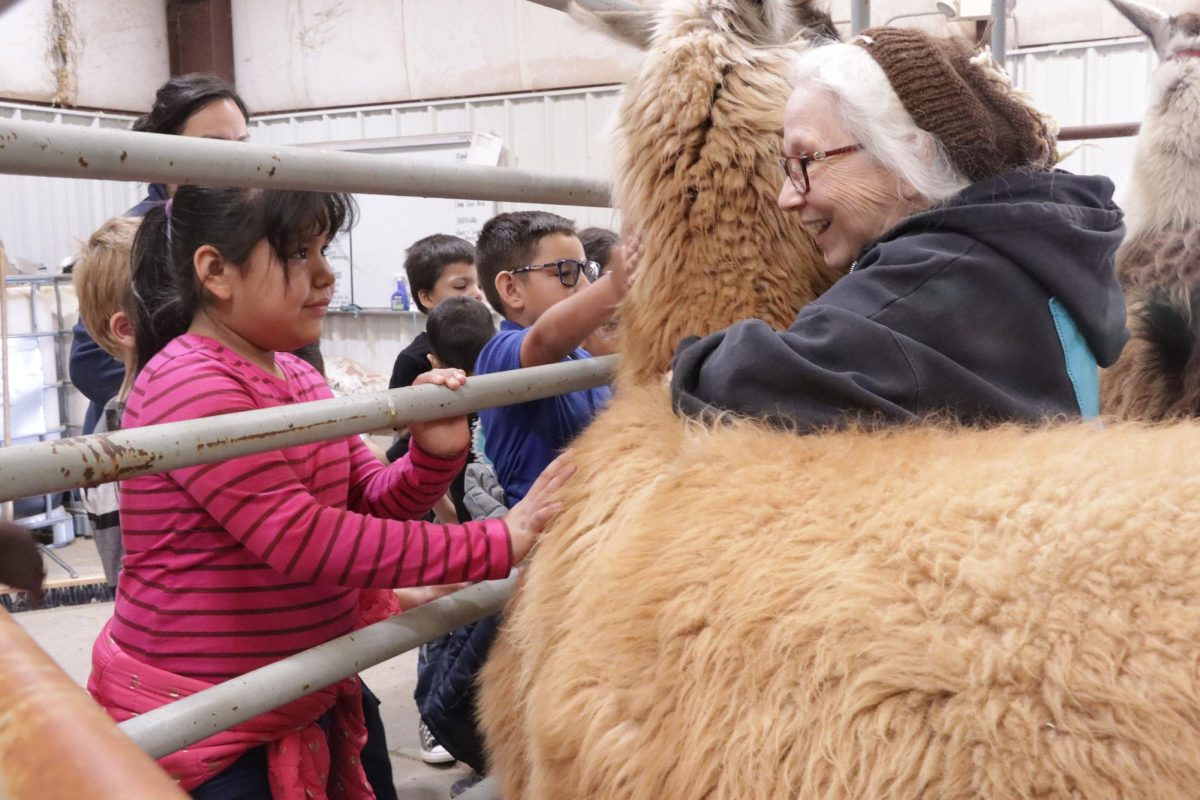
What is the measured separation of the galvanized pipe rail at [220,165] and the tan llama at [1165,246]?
1406 millimetres

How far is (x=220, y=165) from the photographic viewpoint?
113cm

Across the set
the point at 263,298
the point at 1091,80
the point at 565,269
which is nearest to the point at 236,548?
the point at 263,298

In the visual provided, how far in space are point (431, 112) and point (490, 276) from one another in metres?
5.58

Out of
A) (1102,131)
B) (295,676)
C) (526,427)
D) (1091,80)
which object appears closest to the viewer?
(295,676)

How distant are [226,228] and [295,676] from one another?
Answer: 606 millimetres

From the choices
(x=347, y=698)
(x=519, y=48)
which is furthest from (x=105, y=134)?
(x=519, y=48)

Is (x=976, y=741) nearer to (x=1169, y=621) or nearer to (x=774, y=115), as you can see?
(x=1169, y=621)

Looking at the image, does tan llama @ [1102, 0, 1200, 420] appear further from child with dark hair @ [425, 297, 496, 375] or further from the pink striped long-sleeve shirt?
child with dark hair @ [425, 297, 496, 375]

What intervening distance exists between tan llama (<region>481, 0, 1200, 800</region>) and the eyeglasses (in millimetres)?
391

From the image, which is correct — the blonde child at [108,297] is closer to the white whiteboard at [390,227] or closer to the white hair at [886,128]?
the white hair at [886,128]

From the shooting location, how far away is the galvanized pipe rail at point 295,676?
1.07 meters

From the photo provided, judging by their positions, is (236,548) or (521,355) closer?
(236,548)

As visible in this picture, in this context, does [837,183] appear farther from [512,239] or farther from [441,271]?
[441,271]

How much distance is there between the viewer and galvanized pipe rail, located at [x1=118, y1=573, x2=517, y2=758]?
1.07 m
